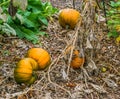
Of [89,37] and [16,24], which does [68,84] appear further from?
[16,24]

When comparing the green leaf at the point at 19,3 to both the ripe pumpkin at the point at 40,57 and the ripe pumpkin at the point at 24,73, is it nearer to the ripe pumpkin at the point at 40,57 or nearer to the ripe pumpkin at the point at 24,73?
the ripe pumpkin at the point at 24,73

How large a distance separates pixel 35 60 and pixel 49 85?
0.82 feet

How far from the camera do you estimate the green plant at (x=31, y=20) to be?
3.94 metres

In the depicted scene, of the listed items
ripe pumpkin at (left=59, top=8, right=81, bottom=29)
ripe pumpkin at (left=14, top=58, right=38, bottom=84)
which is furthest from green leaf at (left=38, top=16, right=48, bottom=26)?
ripe pumpkin at (left=14, top=58, right=38, bottom=84)

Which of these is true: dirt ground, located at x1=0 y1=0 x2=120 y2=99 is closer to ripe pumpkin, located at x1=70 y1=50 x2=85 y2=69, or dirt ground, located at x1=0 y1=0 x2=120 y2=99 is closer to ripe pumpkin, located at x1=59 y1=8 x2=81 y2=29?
ripe pumpkin, located at x1=70 y1=50 x2=85 y2=69

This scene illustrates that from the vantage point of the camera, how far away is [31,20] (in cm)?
422

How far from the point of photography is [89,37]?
125 inches

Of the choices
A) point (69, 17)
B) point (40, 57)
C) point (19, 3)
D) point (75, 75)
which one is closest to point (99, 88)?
point (75, 75)

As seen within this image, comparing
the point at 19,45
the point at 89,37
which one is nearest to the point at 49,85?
the point at 89,37

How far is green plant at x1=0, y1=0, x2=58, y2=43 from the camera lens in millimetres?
3939

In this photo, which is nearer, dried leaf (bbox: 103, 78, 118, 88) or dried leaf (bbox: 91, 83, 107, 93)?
dried leaf (bbox: 91, 83, 107, 93)

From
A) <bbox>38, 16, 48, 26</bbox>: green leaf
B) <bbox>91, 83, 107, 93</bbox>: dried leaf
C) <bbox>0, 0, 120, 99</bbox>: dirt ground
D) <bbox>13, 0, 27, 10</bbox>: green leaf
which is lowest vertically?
<bbox>91, 83, 107, 93</bbox>: dried leaf

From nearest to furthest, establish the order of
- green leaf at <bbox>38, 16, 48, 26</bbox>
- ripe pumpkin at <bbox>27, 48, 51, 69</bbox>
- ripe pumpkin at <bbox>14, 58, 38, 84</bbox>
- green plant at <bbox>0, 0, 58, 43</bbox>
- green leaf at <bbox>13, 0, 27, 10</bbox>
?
green leaf at <bbox>13, 0, 27, 10</bbox>, ripe pumpkin at <bbox>14, 58, 38, 84</bbox>, ripe pumpkin at <bbox>27, 48, 51, 69</bbox>, green plant at <bbox>0, 0, 58, 43</bbox>, green leaf at <bbox>38, 16, 48, 26</bbox>

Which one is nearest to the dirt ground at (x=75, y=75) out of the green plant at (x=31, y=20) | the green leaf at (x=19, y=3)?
the green plant at (x=31, y=20)
